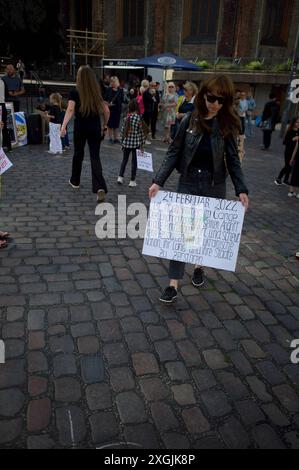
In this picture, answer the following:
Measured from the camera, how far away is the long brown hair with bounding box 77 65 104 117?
20.4 ft

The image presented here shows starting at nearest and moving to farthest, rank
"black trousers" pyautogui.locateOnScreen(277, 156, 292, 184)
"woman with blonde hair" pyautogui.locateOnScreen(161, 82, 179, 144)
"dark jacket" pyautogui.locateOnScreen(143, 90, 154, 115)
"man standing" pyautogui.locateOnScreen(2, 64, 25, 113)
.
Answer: "black trousers" pyautogui.locateOnScreen(277, 156, 292, 184) < "man standing" pyautogui.locateOnScreen(2, 64, 25, 113) < "dark jacket" pyautogui.locateOnScreen(143, 90, 154, 115) < "woman with blonde hair" pyautogui.locateOnScreen(161, 82, 179, 144)

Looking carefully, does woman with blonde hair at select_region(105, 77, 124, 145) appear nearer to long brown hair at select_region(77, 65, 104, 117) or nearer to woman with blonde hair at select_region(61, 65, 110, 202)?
woman with blonde hair at select_region(61, 65, 110, 202)

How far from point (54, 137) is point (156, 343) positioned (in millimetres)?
8566

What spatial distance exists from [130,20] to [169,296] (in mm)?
33128

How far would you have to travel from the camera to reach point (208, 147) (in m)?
3.40

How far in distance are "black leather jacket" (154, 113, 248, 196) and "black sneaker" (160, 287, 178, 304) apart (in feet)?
3.42

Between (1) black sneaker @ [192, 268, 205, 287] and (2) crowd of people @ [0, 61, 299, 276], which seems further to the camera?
(1) black sneaker @ [192, 268, 205, 287]

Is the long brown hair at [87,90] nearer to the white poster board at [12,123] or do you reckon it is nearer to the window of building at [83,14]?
the white poster board at [12,123]

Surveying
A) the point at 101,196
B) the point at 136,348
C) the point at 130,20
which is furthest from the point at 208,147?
the point at 130,20

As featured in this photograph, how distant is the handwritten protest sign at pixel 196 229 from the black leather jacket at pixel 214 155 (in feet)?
0.63

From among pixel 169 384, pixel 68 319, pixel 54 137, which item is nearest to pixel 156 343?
pixel 169 384

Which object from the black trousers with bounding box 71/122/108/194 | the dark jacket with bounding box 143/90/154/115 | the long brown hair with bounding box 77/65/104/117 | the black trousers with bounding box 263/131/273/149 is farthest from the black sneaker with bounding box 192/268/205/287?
the black trousers with bounding box 263/131/273/149

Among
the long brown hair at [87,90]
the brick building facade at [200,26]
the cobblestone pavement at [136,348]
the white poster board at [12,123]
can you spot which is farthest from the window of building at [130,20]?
the cobblestone pavement at [136,348]

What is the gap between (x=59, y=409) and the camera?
249 cm
